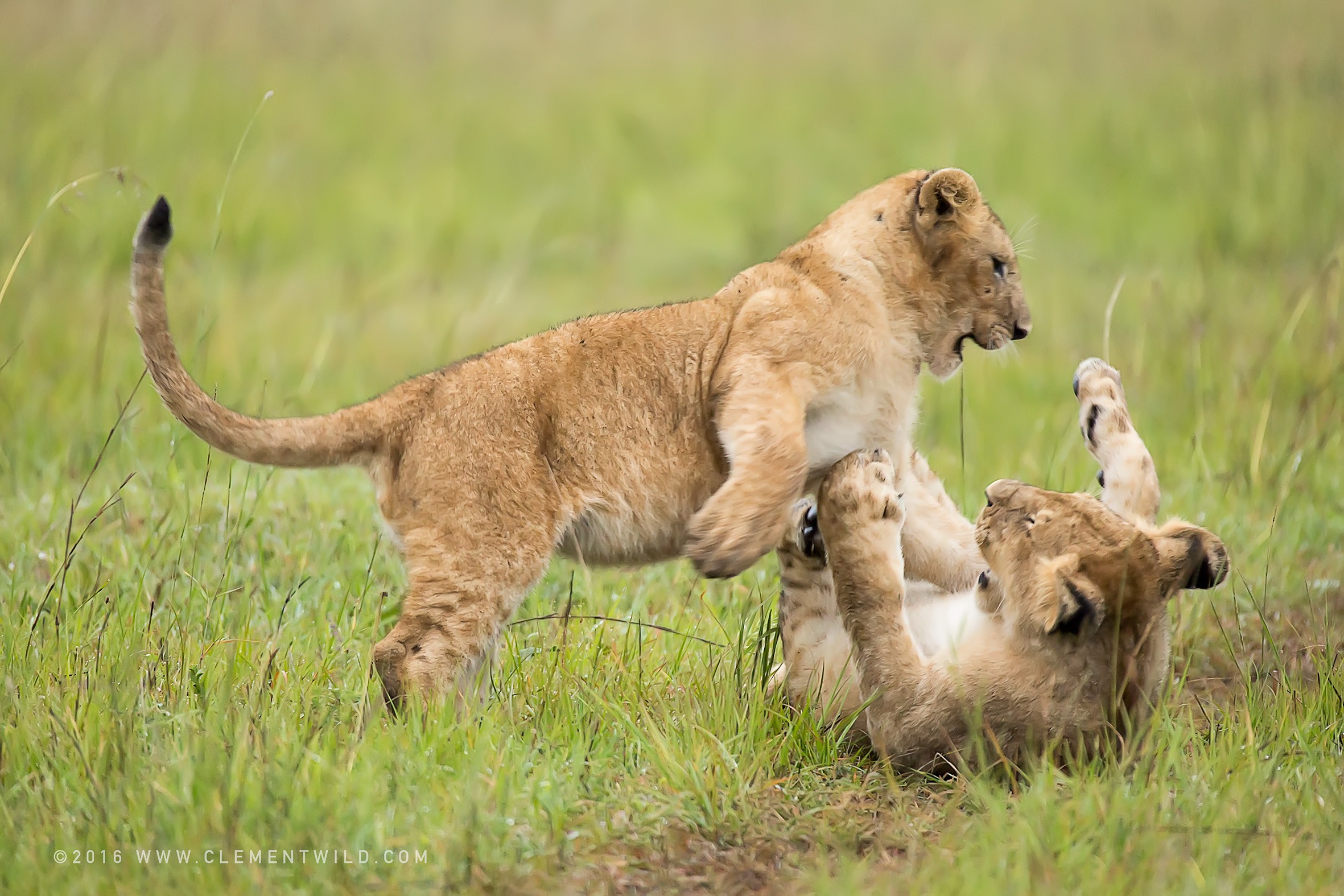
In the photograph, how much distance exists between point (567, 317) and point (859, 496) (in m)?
5.95

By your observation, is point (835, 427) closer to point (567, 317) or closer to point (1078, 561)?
point (1078, 561)

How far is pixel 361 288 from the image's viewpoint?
975 centimetres

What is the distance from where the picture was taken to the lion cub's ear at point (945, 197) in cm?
420

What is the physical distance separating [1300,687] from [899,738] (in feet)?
4.18

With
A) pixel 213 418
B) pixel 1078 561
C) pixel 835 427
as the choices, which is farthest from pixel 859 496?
pixel 213 418

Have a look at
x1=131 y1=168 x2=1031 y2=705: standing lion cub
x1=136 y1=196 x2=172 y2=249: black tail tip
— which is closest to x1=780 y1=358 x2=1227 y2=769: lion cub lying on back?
x1=131 y1=168 x2=1031 y2=705: standing lion cub

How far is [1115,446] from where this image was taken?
430 cm

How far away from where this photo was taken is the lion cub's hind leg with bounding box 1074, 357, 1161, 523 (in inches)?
165

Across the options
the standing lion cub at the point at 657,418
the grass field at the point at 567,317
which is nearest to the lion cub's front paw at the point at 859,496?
the standing lion cub at the point at 657,418

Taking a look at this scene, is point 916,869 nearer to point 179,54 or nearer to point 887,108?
point 887,108

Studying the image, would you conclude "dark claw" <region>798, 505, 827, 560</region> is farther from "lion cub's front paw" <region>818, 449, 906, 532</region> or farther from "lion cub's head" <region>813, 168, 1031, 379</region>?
"lion cub's head" <region>813, 168, 1031, 379</region>

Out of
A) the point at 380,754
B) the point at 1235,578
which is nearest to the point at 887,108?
the point at 1235,578

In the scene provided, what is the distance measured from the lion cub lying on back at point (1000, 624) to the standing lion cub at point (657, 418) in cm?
27

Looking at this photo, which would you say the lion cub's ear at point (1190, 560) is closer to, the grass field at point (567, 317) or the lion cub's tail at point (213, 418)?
the grass field at point (567, 317)
